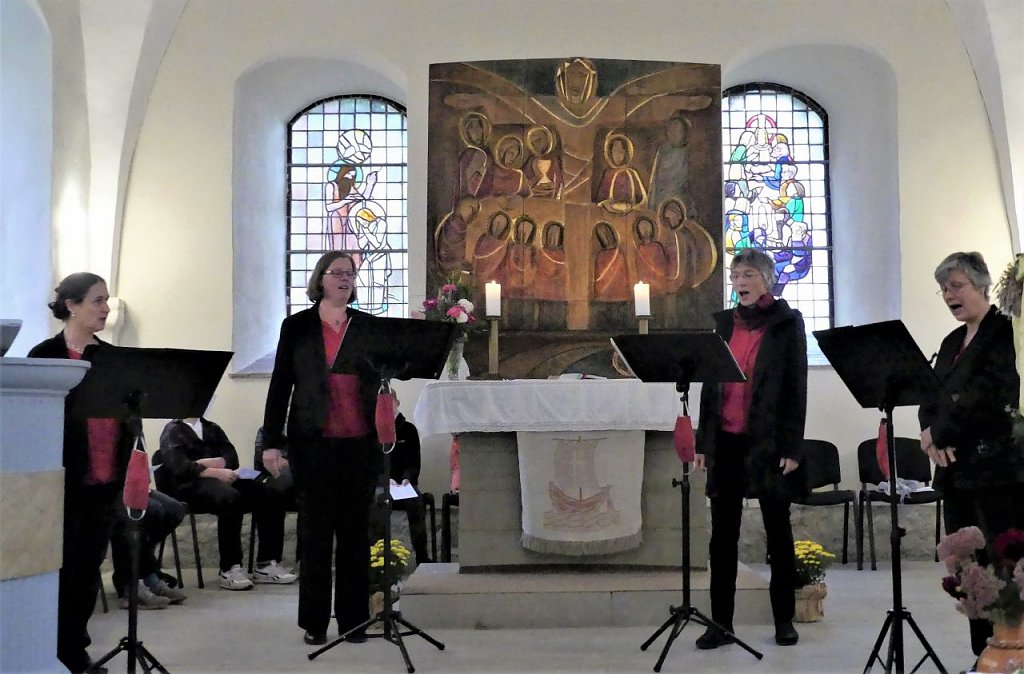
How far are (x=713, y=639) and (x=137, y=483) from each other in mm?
2579

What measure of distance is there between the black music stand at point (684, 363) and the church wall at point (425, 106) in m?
4.82

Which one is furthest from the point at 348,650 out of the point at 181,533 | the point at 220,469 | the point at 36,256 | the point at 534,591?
the point at 36,256

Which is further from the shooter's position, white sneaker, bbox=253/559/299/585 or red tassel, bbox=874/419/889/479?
white sneaker, bbox=253/559/299/585

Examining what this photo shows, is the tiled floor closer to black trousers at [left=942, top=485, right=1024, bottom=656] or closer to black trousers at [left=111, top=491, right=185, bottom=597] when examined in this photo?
black trousers at [left=111, top=491, right=185, bottom=597]

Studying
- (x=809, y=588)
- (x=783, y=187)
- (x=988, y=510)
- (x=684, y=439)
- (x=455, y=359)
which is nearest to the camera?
(x=988, y=510)

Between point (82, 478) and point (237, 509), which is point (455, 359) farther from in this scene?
point (82, 478)

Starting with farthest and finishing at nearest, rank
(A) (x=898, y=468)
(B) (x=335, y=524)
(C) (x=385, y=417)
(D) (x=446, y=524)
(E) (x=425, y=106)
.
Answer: (E) (x=425, y=106) → (A) (x=898, y=468) → (D) (x=446, y=524) → (B) (x=335, y=524) → (C) (x=385, y=417)

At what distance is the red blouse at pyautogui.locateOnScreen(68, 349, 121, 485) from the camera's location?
428cm

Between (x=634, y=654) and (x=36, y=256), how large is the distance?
5.97 meters

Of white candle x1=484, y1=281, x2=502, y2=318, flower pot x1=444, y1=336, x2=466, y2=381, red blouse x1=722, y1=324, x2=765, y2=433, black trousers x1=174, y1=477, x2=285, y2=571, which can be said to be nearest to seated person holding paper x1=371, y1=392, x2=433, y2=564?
flower pot x1=444, y1=336, x2=466, y2=381

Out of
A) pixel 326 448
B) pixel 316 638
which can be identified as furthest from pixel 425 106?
pixel 316 638

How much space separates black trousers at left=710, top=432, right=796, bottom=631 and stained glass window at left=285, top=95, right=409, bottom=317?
591 cm

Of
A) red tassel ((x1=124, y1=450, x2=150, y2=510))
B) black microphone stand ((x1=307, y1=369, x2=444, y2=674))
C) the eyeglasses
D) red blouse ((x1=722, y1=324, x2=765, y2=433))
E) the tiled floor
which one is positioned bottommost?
the tiled floor

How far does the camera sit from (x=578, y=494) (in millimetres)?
5828
